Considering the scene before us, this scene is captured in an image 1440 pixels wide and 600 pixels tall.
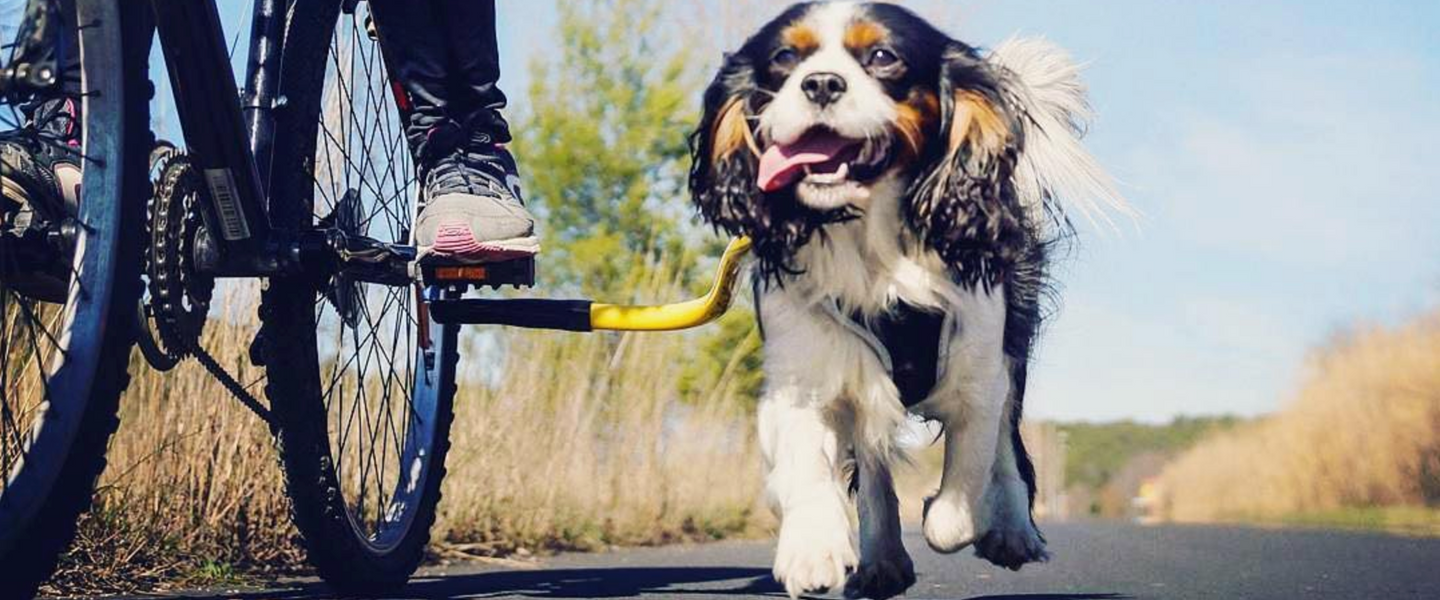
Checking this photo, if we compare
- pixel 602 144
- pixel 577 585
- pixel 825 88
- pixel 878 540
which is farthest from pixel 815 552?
pixel 602 144

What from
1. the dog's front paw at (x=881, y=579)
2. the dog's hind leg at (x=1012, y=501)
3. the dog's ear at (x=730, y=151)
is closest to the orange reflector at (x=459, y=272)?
the dog's ear at (x=730, y=151)

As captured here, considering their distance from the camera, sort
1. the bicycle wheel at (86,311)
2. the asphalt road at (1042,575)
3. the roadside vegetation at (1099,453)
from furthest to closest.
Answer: the roadside vegetation at (1099,453), the asphalt road at (1042,575), the bicycle wheel at (86,311)

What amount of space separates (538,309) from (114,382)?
4.04 feet

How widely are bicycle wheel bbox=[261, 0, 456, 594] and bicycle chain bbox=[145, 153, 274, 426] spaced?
7.8 inches

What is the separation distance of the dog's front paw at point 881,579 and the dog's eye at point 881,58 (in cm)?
98

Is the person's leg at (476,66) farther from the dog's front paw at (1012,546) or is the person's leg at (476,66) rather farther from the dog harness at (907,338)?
the dog's front paw at (1012,546)

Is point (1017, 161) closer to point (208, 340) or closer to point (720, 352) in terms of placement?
point (208, 340)

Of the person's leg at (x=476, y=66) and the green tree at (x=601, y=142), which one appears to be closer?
the person's leg at (x=476, y=66)

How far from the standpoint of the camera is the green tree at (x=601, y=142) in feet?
47.1

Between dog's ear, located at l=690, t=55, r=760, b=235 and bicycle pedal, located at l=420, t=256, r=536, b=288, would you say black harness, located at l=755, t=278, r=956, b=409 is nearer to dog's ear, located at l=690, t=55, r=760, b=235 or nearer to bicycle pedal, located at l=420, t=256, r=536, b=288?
dog's ear, located at l=690, t=55, r=760, b=235

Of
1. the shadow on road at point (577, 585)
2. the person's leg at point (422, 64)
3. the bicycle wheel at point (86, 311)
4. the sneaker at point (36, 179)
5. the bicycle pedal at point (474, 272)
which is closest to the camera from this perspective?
the bicycle wheel at point (86, 311)

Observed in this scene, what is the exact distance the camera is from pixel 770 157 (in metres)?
2.72

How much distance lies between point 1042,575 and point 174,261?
2.92 metres

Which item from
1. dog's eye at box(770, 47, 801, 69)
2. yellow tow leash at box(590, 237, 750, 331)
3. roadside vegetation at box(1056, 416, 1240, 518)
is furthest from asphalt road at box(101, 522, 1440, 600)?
roadside vegetation at box(1056, 416, 1240, 518)
